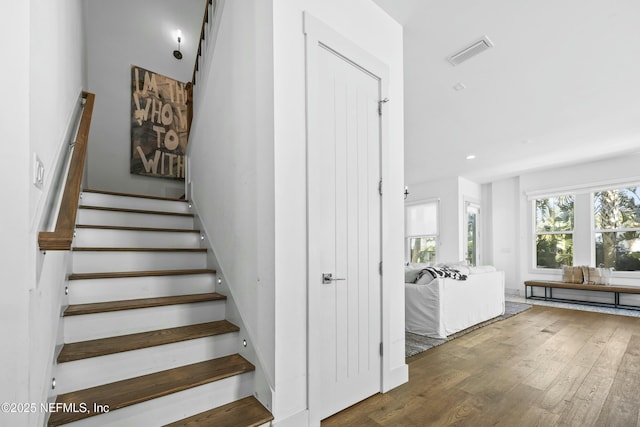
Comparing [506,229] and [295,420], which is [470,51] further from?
[506,229]

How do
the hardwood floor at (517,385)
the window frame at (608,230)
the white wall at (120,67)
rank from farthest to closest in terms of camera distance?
the window frame at (608,230), the white wall at (120,67), the hardwood floor at (517,385)

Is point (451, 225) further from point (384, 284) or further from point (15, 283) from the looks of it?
point (15, 283)

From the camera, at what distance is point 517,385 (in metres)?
2.47

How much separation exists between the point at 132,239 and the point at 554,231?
827 centimetres

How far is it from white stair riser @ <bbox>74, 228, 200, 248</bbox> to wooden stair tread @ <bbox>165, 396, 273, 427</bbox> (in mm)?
1680

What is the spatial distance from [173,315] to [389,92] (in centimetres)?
236

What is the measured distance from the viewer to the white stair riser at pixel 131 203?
3138 millimetres

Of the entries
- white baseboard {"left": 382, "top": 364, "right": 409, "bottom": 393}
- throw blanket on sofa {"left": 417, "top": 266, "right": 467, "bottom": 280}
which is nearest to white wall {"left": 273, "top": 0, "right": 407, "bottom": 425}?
white baseboard {"left": 382, "top": 364, "right": 409, "bottom": 393}

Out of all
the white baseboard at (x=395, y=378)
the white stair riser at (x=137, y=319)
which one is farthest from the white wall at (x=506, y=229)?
the white stair riser at (x=137, y=319)

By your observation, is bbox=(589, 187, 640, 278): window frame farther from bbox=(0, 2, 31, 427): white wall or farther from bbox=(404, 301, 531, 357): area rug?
bbox=(0, 2, 31, 427): white wall

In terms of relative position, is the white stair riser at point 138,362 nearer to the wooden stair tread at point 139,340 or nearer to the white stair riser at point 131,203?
the wooden stair tread at point 139,340

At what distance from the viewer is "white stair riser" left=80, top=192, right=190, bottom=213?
3138 mm

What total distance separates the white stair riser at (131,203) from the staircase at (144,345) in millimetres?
403

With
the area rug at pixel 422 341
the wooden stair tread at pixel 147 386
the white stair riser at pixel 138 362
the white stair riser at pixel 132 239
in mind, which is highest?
the white stair riser at pixel 132 239
